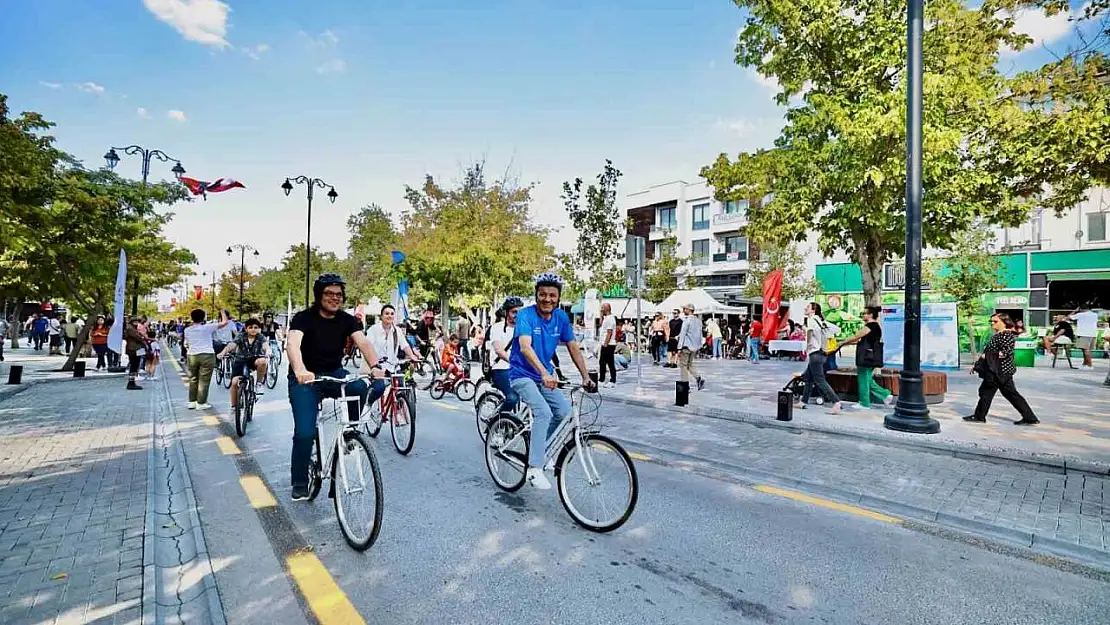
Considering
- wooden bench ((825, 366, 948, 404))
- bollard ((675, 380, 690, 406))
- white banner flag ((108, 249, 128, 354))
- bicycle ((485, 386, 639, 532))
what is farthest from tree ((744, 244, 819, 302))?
bicycle ((485, 386, 639, 532))

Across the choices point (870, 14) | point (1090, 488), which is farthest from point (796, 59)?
point (1090, 488)

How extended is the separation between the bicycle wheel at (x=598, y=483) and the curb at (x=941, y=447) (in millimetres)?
4982

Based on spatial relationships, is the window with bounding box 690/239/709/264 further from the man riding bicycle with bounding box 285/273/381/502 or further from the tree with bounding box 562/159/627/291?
the man riding bicycle with bounding box 285/273/381/502

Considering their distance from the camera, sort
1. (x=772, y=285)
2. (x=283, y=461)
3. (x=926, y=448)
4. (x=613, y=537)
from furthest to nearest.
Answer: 1. (x=772, y=285)
2. (x=926, y=448)
3. (x=283, y=461)
4. (x=613, y=537)

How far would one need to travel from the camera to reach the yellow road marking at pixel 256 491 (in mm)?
5020

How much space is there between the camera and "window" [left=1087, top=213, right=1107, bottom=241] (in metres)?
29.9

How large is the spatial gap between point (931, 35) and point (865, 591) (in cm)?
1147

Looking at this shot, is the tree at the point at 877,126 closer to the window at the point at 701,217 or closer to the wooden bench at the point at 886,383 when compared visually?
the wooden bench at the point at 886,383

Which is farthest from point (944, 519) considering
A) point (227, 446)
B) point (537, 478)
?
point (227, 446)

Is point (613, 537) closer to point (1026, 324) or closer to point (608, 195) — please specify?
point (608, 195)

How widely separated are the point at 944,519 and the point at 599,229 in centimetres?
2614

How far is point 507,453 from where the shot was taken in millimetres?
5277

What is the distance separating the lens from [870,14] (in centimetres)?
1109

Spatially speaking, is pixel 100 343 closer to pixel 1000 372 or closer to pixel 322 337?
pixel 322 337
